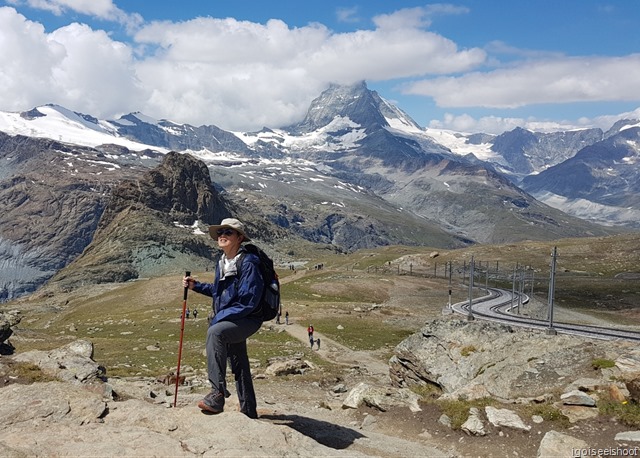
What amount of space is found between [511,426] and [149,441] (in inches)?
422

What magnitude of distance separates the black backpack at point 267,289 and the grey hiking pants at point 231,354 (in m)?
0.35

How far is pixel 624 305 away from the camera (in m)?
142

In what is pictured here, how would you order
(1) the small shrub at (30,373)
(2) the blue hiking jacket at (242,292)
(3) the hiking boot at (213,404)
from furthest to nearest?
(1) the small shrub at (30,373)
(3) the hiking boot at (213,404)
(2) the blue hiking jacket at (242,292)

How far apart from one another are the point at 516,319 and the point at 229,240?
244 feet

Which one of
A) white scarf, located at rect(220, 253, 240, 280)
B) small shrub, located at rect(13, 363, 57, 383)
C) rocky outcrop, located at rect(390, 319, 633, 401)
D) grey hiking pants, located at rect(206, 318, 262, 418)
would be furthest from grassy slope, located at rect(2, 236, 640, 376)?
white scarf, located at rect(220, 253, 240, 280)

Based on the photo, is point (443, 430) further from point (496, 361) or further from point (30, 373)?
point (30, 373)

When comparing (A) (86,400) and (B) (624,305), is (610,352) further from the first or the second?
(B) (624,305)

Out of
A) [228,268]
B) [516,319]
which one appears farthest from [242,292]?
[516,319]

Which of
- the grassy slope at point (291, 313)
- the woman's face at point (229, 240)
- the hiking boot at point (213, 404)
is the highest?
the woman's face at point (229, 240)

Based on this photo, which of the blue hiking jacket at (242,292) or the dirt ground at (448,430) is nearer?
the blue hiking jacket at (242,292)

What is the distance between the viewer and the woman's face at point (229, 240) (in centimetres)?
1282

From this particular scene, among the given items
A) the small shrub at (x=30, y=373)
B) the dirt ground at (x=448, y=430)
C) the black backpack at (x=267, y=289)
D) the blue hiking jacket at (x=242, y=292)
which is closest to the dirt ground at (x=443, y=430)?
the dirt ground at (x=448, y=430)

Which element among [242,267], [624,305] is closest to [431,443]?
[242,267]

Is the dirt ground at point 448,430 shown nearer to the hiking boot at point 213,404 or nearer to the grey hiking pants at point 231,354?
the grey hiking pants at point 231,354
